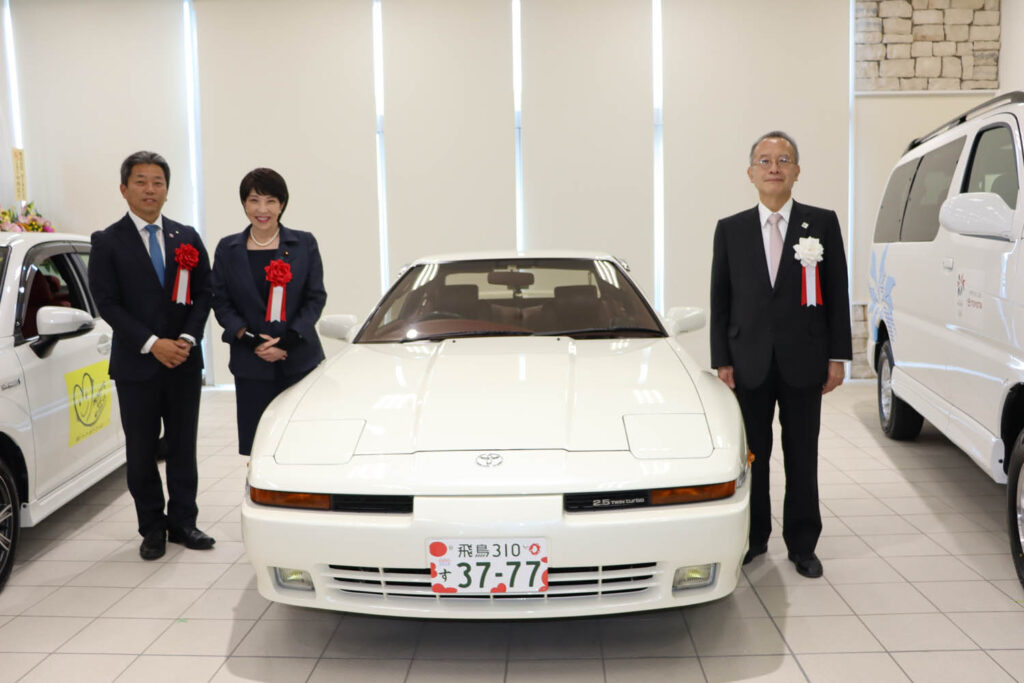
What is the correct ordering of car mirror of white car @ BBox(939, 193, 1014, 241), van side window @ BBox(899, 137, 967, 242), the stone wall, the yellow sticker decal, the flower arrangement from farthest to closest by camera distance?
1. the stone wall
2. the flower arrangement
3. van side window @ BBox(899, 137, 967, 242)
4. the yellow sticker decal
5. car mirror of white car @ BBox(939, 193, 1014, 241)

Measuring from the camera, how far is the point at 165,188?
3.22m

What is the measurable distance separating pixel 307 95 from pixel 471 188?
176 centimetres

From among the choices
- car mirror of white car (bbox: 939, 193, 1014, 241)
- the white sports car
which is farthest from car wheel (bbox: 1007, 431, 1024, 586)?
the white sports car

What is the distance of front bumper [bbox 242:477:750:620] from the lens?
2.02 m

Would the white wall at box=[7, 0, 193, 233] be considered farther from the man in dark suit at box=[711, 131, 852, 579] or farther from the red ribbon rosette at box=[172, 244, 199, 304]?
the man in dark suit at box=[711, 131, 852, 579]

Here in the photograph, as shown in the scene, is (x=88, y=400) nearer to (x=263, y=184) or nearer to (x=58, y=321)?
(x=58, y=321)

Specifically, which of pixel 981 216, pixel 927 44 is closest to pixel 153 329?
pixel 981 216

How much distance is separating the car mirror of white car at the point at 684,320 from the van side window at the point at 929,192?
4.54 ft

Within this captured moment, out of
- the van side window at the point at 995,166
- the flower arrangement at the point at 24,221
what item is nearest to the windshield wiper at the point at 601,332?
the van side window at the point at 995,166

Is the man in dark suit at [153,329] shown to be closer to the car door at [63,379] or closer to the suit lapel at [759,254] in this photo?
the car door at [63,379]

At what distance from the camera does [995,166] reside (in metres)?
3.35

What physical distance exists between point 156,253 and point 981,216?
3.12 m

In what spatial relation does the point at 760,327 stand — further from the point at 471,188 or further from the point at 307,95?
the point at 307,95

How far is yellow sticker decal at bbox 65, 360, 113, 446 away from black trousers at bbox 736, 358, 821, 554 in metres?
2.79
